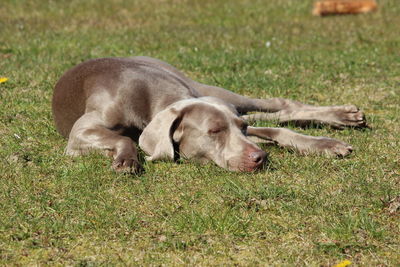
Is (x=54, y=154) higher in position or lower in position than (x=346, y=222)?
lower

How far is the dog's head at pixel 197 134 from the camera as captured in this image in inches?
211

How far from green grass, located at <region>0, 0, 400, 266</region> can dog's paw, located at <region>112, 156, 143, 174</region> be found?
0.07 m

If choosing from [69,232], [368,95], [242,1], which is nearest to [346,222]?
[69,232]

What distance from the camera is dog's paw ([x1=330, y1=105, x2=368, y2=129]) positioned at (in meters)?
6.43

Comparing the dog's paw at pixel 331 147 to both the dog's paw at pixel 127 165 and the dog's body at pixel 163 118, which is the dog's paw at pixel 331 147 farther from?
the dog's paw at pixel 127 165

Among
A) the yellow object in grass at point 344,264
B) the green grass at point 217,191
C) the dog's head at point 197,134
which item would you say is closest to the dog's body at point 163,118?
the dog's head at point 197,134

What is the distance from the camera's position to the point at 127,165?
5219 millimetres

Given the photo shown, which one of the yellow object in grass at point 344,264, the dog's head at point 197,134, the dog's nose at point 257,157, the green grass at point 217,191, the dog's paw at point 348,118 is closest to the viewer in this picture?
the yellow object in grass at point 344,264

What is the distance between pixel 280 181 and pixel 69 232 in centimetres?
161

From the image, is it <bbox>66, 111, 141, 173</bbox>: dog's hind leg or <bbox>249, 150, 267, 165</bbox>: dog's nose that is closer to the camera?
<bbox>249, 150, 267, 165</bbox>: dog's nose

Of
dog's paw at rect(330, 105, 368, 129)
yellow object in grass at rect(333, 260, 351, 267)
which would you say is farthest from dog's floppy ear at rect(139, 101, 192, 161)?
yellow object in grass at rect(333, 260, 351, 267)

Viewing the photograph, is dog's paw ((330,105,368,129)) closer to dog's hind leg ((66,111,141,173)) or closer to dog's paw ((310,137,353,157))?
dog's paw ((310,137,353,157))

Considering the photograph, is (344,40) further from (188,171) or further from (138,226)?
(138,226)

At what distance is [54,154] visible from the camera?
5836 mm
